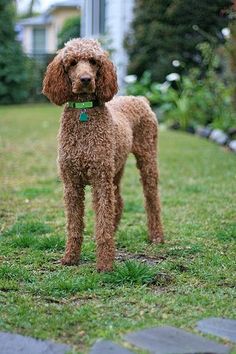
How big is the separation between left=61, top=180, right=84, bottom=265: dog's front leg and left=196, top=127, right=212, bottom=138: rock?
7.97 meters

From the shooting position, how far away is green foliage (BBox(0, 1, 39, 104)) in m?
21.1

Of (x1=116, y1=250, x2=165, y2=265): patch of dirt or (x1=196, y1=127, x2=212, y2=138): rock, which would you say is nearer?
(x1=116, y1=250, x2=165, y2=265): patch of dirt

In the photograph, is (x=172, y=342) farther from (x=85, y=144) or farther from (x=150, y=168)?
(x=150, y=168)

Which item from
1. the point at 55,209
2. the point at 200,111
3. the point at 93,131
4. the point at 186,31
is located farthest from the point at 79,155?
the point at 186,31

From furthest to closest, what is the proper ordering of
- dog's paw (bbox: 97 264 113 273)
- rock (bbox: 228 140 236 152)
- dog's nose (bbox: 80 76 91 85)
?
1. rock (bbox: 228 140 236 152)
2. dog's paw (bbox: 97 264 113 273)
3. dog's nose (bbox: 80 76 91 85)

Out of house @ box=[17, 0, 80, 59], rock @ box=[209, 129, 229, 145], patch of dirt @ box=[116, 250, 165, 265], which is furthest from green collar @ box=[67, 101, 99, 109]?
house @ box=[17, 0, 80, 59]

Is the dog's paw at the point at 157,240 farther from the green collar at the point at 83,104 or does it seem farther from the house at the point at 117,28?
the house at the point at 117,28

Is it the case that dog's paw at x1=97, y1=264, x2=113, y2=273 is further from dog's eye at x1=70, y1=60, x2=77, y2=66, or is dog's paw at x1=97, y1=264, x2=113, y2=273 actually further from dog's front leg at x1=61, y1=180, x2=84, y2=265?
dog's eye at x1=70, y1=60, x2=77, y2=66

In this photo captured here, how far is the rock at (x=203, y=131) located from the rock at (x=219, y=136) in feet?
0.67

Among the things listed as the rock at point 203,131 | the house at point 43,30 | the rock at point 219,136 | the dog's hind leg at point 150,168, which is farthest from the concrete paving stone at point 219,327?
the house at point 43,30

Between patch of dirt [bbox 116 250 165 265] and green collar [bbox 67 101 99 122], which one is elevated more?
green collar [bbox 67 101 99 122]

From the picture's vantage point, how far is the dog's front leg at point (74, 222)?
424 centimetres

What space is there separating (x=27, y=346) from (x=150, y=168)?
2249 mm

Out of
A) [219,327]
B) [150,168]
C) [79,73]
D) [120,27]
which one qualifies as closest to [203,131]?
[120,27]
